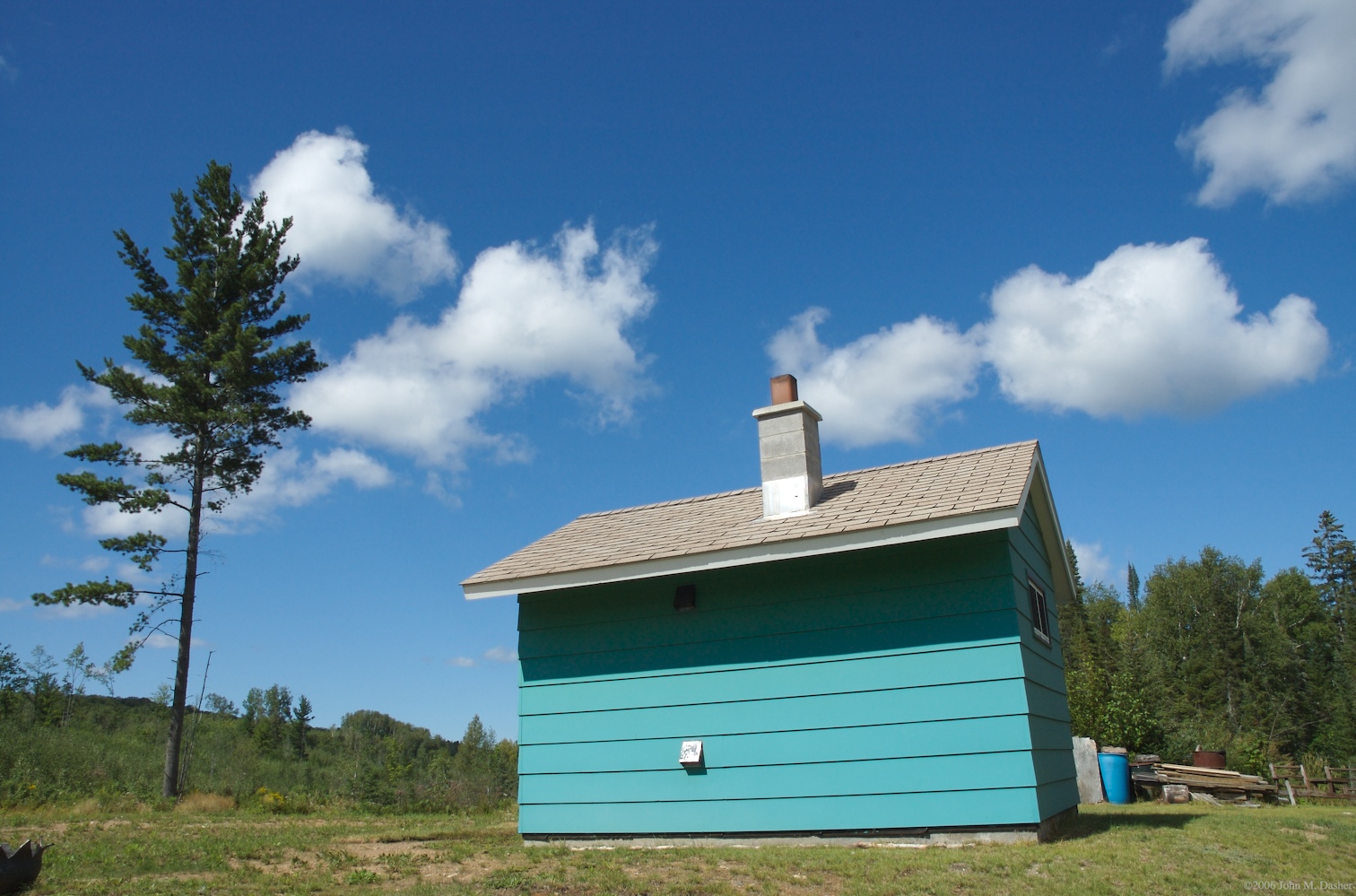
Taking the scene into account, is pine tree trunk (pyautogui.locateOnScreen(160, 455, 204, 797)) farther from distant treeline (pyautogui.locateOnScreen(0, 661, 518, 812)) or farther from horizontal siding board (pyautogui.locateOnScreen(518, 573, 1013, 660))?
horizontal siding board (pyautogui.locateOnScreen(518, 573, 1013, 660))

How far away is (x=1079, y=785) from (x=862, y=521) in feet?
35.0

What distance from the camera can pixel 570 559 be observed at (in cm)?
1046

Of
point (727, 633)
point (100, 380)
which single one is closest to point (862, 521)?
point (727, 633)

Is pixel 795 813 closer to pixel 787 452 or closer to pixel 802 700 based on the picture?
pixel 802 700

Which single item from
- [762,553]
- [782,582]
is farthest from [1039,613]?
[762,553]

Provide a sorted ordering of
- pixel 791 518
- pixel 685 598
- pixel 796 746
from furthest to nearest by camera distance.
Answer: pixel 791 518 < pixel 685 598 < pixel 796 746

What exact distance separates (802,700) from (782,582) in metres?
1.27

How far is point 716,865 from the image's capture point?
7.53m

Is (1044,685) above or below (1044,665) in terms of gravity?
below

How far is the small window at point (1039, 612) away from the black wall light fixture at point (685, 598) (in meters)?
3.80

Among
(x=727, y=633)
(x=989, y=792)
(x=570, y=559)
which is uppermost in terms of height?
(x=570, y=559)

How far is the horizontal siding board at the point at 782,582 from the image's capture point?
8.62 m

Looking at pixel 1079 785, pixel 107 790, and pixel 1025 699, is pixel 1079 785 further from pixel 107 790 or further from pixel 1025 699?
pixel 107 790

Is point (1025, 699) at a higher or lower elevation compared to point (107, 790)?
higher
